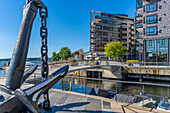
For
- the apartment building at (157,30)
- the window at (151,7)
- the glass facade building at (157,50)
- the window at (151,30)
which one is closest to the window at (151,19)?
the apartment building at (157,30)

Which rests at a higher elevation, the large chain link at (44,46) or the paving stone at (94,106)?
the large chain link at (44,46)

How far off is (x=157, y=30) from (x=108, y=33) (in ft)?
81.4

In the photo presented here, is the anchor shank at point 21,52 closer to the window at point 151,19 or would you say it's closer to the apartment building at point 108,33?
the window at point 151,19

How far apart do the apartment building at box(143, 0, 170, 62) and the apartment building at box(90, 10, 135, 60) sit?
19948 mm

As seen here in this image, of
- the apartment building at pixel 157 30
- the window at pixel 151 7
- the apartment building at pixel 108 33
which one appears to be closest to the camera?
the apartment building at pixel 157 30

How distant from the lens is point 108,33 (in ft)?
169

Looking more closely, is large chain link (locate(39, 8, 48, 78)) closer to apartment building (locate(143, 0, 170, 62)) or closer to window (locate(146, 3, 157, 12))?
apartment building (locate(143, 0, 170, 62))

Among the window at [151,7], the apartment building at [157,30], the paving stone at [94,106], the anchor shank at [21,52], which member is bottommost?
the paving stone at [94,106]

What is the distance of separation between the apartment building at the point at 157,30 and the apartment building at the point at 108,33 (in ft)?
65.4

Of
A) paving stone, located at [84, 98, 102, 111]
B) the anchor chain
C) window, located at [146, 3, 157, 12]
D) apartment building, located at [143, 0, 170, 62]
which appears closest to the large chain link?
the anchor chain

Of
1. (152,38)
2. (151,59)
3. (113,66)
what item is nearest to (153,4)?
(152,38)

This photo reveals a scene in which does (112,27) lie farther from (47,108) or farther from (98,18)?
(47,108)

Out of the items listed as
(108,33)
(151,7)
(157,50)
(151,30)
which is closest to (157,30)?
(151,30)

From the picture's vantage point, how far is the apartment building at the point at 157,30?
89.7ft
